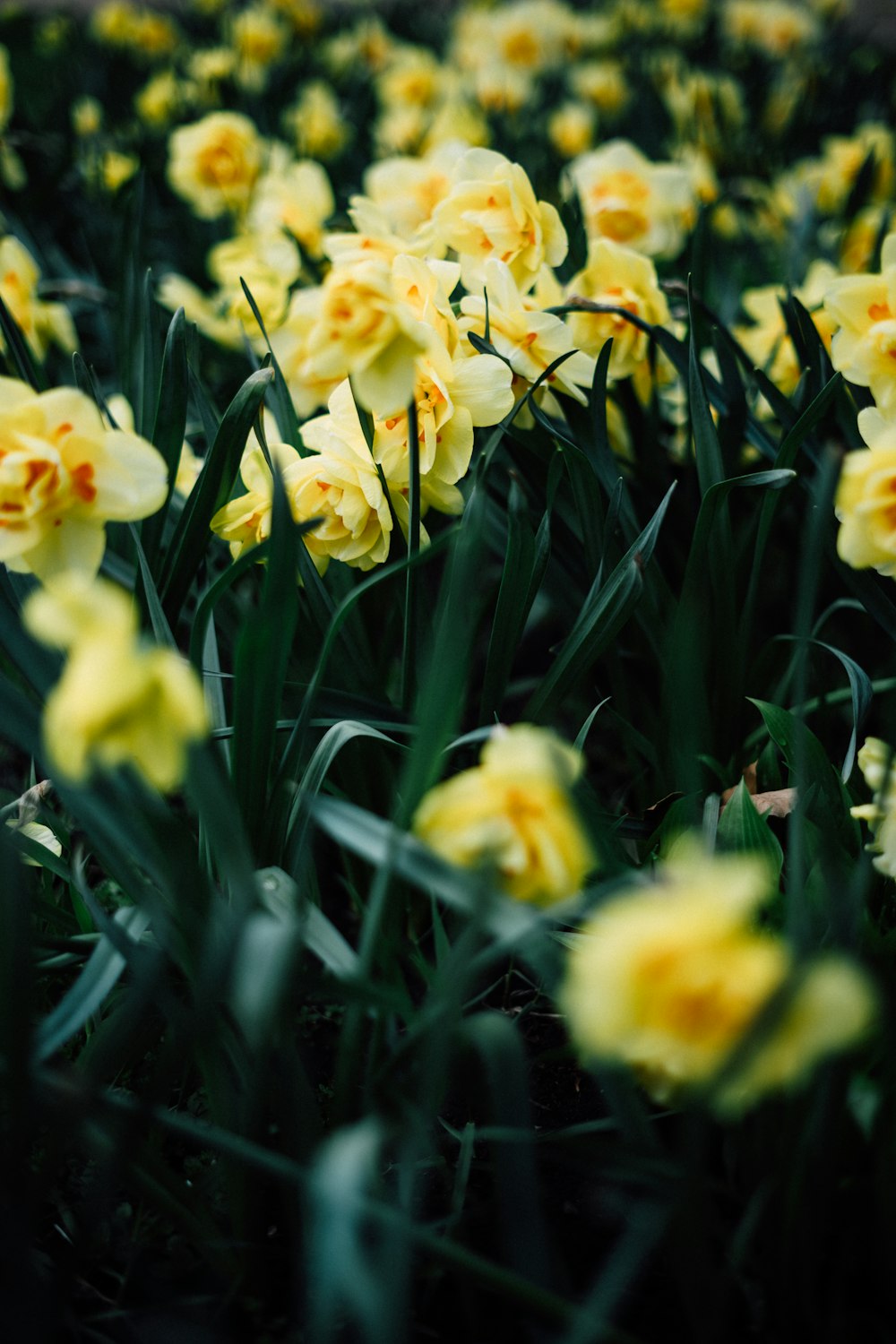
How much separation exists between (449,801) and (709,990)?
0.19 m

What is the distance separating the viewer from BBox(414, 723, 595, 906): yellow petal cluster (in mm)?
568

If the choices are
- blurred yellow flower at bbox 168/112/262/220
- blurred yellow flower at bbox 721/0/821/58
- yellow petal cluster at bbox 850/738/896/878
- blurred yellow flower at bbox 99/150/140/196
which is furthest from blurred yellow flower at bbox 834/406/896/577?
blurred yellow flower at bbox 721/0/821/58

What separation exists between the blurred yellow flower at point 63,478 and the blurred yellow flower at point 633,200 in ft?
3.50

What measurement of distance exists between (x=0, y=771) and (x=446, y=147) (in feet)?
3.98

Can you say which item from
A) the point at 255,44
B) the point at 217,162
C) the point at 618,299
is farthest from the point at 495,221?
the point at 255,44

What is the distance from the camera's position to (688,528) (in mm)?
1337

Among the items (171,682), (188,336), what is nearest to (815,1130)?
(171,682)

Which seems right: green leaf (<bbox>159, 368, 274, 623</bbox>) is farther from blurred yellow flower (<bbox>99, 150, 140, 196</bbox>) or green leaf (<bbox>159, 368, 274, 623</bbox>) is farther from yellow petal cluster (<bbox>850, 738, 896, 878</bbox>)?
blurred yellow flower (<bbox>99, 150, 140, 196</bbox>)

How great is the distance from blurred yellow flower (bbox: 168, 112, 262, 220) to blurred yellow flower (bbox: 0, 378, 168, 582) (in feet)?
4.72

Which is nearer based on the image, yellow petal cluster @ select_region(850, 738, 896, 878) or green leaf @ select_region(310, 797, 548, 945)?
green leaf @ select_region(310, 797, 548, 945)

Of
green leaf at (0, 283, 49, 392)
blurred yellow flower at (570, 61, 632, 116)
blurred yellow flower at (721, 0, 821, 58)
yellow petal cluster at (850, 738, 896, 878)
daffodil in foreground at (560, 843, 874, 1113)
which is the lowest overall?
yellow petal cluster at (850, 738, 896, 878)

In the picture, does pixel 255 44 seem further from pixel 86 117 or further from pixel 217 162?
pixel 217 162

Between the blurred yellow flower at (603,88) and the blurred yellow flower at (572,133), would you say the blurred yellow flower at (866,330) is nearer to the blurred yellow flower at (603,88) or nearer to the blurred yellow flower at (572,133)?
the blurred yellow flower at (572,133)

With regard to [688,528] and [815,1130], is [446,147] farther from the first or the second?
[815,1130]
